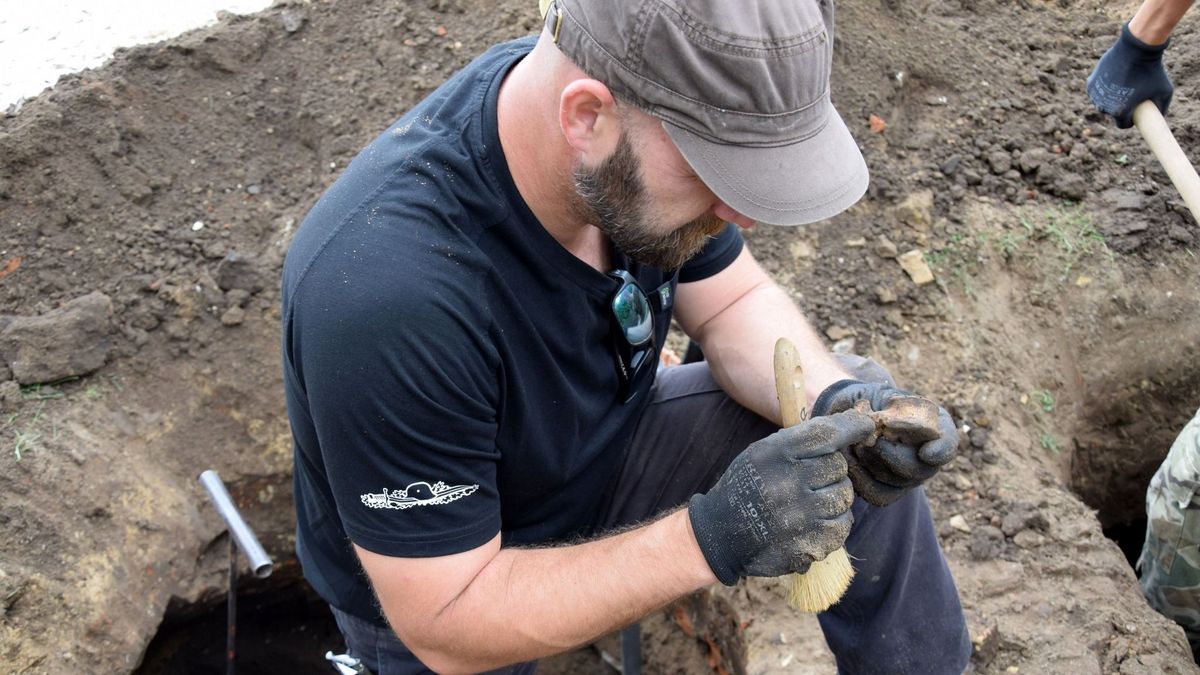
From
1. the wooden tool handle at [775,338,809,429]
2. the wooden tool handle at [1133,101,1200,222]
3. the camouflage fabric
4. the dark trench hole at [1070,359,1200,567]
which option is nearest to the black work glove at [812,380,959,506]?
Result: the wooden tool handle at [775,338,809,429]

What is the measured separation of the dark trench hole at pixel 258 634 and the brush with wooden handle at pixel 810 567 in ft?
8.03

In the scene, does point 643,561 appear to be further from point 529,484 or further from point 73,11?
point 73,11

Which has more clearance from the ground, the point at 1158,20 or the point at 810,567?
the point at 1158,20

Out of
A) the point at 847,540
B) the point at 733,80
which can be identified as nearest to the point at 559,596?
the point at 847,540

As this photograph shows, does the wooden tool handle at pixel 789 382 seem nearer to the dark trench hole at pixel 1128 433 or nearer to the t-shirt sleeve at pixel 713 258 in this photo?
the t-shirt sleeve at pixel 713 258

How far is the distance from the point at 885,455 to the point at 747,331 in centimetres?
61

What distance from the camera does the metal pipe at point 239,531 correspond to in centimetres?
285

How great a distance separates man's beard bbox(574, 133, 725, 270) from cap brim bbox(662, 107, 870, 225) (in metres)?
0.14

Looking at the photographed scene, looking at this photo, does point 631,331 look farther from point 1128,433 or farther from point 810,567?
point 1128,433

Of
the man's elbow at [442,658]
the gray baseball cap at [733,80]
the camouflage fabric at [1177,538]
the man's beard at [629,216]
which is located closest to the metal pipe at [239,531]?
the man's elbow at [442,658]

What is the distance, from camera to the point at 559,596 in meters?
2.05

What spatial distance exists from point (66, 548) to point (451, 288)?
6.72ft

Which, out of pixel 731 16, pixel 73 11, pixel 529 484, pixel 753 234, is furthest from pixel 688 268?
pixel 73 11

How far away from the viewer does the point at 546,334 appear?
2098mm
